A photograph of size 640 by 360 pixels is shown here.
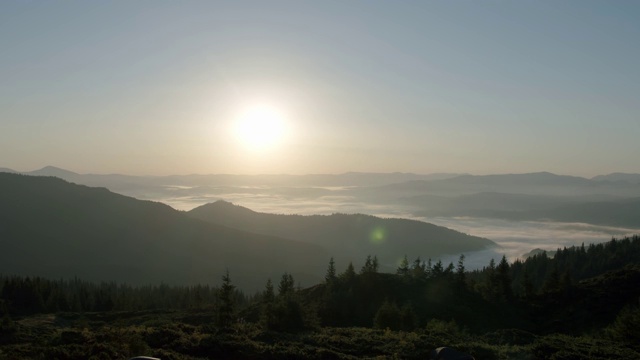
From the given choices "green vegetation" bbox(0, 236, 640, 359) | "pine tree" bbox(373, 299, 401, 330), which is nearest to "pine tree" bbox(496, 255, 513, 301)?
"green vegetation" bbox(0, 236, 640, 359)

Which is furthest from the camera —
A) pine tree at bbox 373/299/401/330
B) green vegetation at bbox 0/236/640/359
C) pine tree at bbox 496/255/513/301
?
pine tree at bbox 496/255/513/301

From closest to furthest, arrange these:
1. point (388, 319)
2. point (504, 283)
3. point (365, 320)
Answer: point (388, 319), point (365, 320), point (504, 283)

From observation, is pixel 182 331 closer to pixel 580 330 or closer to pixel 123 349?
pixel 123 349

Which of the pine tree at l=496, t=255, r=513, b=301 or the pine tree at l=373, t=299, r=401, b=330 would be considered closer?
the pine tree at l=373, t=299, r=401, b=330

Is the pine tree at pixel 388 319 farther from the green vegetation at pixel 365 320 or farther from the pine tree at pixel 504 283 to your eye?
the pine tree at pixel 504 283

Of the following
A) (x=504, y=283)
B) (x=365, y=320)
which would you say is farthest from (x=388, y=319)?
(x=504, y=283)

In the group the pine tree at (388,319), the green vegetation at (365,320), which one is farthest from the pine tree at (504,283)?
the pine tree at (388,319)

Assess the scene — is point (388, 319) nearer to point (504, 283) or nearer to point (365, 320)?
point (365, 320)

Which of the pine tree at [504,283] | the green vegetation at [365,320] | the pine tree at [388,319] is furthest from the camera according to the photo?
the pine tree at [504,283]

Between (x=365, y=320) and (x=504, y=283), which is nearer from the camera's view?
(x=365, y=320)

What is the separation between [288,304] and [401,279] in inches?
1800

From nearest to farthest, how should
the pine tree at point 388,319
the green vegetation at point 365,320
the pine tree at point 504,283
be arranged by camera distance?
1. the green vegetation at point 365,320
2. the pine tree at point 388,319
3. the pine tree at point 504,283

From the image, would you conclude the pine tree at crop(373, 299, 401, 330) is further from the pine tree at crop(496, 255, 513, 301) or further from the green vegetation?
the pine tree at crop(496, 255, 513, 301)

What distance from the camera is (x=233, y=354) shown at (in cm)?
2914
